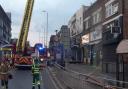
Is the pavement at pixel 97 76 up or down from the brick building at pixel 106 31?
down

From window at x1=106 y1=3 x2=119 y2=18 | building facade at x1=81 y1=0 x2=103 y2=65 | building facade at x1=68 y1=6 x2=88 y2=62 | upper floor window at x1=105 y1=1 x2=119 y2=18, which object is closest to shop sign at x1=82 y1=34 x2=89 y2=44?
building facade at x1=81 y1=0 x2=103 y2=65

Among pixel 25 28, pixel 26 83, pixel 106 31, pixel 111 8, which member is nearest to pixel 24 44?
pixel 25 28

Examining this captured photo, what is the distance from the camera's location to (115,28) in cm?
4738

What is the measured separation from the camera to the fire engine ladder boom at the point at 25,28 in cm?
4388

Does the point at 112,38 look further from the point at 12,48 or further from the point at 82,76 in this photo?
the point at 82,76

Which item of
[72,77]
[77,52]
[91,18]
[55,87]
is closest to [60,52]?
[55,87]

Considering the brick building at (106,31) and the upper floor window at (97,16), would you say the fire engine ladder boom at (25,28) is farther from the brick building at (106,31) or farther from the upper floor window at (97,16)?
the upper floor window at (97,16)

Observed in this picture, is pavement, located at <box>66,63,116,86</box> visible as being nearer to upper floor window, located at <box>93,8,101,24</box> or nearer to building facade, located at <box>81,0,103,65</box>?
building facade, located at <box>81,0,103,65</box>

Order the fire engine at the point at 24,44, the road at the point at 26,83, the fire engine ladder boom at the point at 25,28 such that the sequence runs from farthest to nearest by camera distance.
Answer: the fire engine ladder boom at the point at 25,28
the fire engine at the point at 24,44
the road at the point at 26,83

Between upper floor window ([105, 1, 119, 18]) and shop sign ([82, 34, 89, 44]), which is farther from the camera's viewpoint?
shop sign ([82, 34, 89, 44])

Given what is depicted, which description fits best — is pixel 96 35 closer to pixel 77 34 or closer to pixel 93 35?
pixel 93 35

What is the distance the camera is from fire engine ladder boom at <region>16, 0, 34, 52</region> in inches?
1727

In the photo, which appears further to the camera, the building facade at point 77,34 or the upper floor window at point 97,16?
the building facade at point 77,34

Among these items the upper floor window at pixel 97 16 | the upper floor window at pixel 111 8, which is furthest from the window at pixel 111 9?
the upper floor window at pixel 97 16
